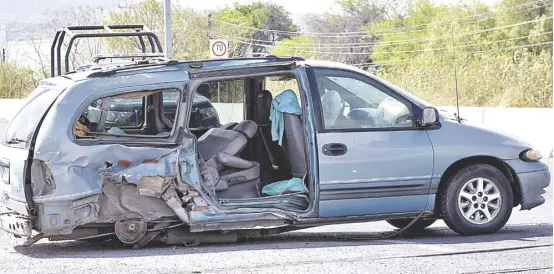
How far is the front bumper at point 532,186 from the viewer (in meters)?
9.46

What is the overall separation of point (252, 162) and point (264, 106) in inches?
25.6

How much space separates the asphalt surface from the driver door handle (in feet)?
2.68

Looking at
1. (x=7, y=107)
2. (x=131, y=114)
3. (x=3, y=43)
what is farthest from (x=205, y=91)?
(x=3, y=43)

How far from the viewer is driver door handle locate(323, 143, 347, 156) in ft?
29.2

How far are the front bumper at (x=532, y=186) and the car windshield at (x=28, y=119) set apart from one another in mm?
4525

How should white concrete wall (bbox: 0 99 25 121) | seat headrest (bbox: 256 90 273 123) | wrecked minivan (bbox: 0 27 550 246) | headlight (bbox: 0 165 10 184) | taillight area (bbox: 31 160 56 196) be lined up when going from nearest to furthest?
1. taillight area (bbox: 31 160 56 196)
2. wrecked minivan (bbox: 0 27 550 246)
3. headlight (bbox: 0 165 10 184)
4. seat headrest (bbox: 256 90 273 123)
5. white concrete wall (bbox: 0 99 25 121)

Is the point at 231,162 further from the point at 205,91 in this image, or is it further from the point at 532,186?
the point at 532,186

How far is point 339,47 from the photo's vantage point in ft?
232

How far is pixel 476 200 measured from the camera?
9.37m

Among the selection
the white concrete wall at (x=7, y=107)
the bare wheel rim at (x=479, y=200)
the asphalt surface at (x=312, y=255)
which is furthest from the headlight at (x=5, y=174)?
the white concrete wall at (x=7, y=107)

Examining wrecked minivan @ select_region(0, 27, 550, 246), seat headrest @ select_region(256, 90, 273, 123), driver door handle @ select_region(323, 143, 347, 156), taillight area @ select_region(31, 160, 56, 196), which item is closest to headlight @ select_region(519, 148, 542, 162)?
wrecked minivan @ select_region(0, 27, 550, 246)

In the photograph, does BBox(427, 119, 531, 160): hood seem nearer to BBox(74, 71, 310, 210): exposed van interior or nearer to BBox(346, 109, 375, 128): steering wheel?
BBox(346, 109, 375, 128): steering wheel

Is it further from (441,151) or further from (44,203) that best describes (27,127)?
(441,151)

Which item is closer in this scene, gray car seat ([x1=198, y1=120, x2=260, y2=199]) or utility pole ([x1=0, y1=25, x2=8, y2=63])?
gray car seat ([x1=198, y1=120, x2=260, y2=199])
